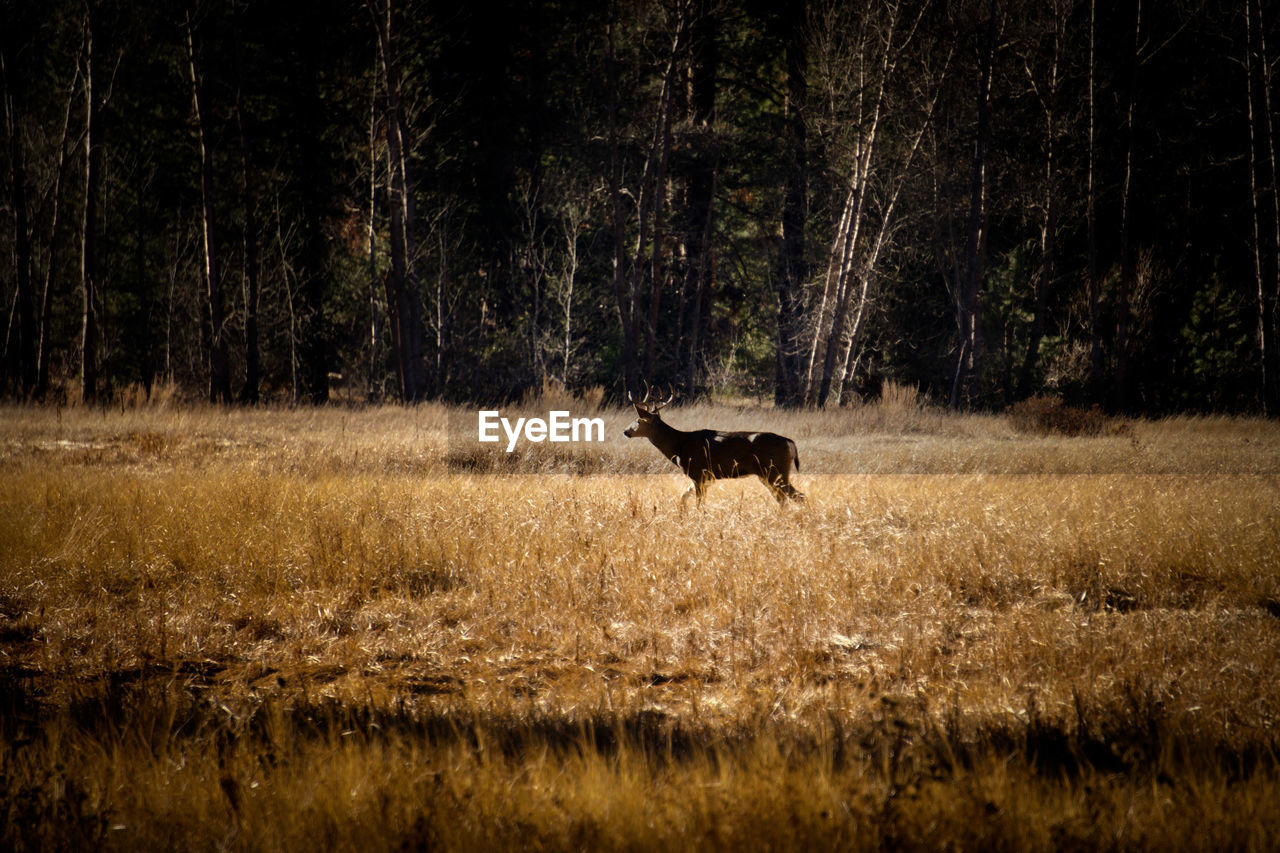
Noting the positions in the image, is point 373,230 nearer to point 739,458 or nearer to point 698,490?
point 698,490

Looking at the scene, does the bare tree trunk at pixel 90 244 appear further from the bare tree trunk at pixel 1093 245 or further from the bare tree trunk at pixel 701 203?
the bare tree trunk at pixel 1093 245

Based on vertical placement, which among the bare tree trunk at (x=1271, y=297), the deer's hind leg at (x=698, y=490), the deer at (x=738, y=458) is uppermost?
the bare tree trunk at (x=1271, y=297)

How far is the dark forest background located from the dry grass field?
1233 cm

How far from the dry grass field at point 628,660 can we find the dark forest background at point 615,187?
12.3 meters

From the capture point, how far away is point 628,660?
16.6 ft

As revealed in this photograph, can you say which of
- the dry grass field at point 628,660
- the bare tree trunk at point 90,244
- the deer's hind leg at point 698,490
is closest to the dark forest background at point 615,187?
the bare tree trunk at point 90,244

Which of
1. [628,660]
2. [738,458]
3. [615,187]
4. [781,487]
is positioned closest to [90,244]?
[615,187]

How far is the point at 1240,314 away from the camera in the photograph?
20.1 meters

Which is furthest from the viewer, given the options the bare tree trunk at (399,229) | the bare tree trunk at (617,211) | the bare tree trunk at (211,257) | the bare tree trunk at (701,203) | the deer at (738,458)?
the bare tree trunk at (701,203)

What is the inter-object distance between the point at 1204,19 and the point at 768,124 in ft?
39.5

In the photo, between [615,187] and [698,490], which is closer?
[698,490]

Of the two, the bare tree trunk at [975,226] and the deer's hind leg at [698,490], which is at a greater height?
the bare tree trunk at [975,226]

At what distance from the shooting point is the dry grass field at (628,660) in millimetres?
2791

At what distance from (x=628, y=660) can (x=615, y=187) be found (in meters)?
19.3
